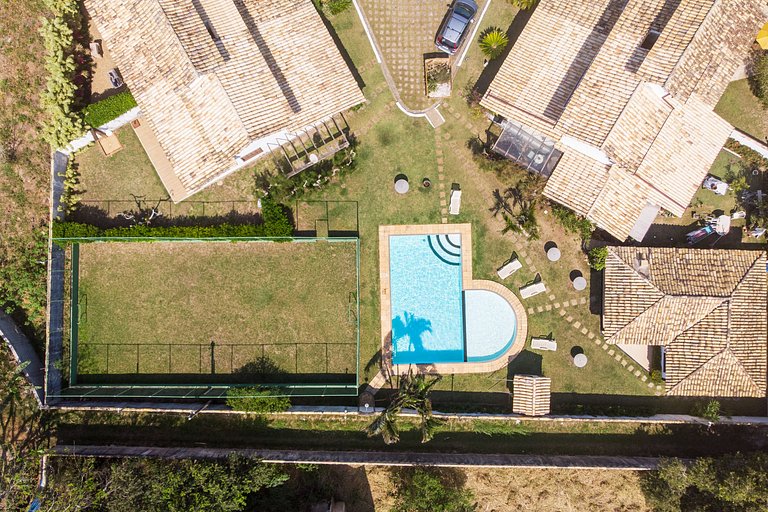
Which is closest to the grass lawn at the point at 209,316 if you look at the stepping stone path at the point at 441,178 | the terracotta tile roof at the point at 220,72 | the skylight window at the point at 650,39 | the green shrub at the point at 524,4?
the terracotta tile roof at the point at 220,72

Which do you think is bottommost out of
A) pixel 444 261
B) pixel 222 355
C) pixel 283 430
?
pixel 283 430

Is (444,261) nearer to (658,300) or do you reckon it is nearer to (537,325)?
(537,325)

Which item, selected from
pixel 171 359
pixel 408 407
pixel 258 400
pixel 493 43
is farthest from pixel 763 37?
pixel 171 359

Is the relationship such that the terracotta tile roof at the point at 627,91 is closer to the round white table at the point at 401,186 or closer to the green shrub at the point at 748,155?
the green shrub at the point at 748,155

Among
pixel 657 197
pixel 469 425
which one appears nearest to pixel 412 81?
pixel 657 197

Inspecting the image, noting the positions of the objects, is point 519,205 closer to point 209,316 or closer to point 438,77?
point 438,77

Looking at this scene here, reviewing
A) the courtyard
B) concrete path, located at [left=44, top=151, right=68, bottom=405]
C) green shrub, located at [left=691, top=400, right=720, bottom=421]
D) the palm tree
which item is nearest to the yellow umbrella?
the courtyard
